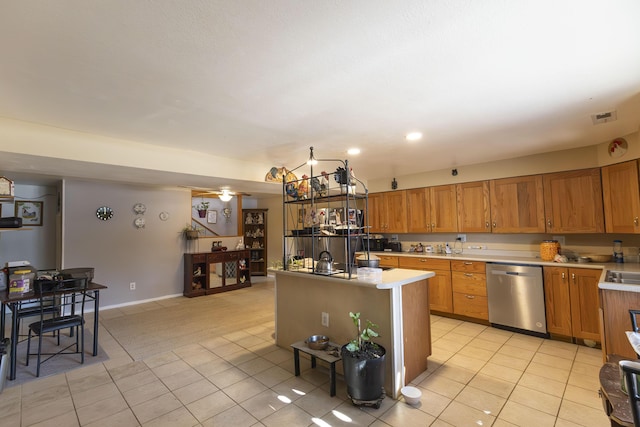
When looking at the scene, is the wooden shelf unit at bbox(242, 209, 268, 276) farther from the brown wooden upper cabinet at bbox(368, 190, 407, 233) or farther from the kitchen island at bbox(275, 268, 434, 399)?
the kitchen island at bbox(275, 268, 434, 399)

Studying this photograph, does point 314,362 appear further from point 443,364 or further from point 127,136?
point 127,136

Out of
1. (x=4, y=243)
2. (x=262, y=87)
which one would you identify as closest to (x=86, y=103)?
(x=262, y=87)

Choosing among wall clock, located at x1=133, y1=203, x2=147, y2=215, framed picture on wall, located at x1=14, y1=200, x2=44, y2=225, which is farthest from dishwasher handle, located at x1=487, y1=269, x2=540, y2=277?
framed picture on wall, located at x1=14, y1=200, x2=44, y2=225

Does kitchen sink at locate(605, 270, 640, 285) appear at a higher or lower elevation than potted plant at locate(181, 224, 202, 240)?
lower

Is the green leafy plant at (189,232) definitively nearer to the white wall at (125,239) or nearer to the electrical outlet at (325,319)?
the white wall at (125,239)

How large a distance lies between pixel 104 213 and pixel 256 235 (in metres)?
3.54

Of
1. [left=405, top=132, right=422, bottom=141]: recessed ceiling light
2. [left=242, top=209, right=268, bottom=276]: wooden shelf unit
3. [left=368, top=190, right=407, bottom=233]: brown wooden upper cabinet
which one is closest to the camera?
[left=405, top=132, right=422, bottom=141]: recessed ceiling light

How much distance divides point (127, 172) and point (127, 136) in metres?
0.73

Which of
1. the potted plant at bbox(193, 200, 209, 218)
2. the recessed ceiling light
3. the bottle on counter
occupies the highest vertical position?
the recessed ceiling light

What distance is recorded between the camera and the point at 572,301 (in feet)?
11.0

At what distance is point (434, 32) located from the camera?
150 cm

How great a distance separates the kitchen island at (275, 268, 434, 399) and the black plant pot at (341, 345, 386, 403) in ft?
0.80

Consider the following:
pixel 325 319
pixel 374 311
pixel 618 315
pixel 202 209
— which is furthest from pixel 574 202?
pixel 202 209

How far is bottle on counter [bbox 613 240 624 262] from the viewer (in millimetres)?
3447
